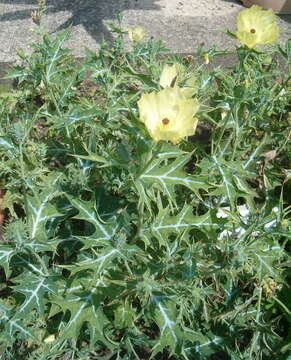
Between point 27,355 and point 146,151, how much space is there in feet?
3.05

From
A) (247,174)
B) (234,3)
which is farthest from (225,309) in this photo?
(234,3)

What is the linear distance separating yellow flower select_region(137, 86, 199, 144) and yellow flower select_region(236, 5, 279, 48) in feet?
1.35

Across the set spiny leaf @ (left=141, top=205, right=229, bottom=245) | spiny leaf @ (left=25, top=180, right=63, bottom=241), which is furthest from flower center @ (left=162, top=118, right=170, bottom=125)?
spiny leaf @ (left=25, top=180, right=63, bottom=241)

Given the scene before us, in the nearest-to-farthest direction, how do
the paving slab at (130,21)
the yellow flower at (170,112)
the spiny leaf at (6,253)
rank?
the yellow flower at (170,112), the spiny leaf at (6,253), the paving slab at (130,21)

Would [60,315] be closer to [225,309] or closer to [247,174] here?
[225,309]

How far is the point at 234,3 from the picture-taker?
326cm

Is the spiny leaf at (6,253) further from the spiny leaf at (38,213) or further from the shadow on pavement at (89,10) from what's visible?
the shadow on pavement at (89,10)

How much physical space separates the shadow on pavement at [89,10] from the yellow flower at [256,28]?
1.40 metres

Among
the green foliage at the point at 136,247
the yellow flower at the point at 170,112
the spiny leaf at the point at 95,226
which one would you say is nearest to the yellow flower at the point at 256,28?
the green foliage at the point at 136,247

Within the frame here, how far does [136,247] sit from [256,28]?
866mm

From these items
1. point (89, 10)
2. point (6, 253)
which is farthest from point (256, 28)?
point (89, 10)

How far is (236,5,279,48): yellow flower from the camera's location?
4.99ft

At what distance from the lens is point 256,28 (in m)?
1.60

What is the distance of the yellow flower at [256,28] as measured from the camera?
152 cm
